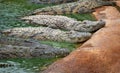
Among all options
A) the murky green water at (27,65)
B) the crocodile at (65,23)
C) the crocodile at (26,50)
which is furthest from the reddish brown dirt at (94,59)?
the crocodile at (65,23)

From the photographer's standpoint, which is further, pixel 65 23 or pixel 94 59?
pixel 65 23

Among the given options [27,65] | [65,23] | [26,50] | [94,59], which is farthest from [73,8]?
[94,59]

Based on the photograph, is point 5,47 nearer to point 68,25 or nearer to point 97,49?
point 97,49

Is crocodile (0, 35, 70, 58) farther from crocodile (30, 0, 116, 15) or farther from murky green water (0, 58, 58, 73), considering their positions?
crocodile (30, 0, 116, 15)

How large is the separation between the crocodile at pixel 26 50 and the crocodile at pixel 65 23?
10.1 ft

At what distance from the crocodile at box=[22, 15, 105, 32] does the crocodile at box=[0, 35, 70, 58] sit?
3089 mm

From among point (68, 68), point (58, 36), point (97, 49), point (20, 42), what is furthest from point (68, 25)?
point (68, 68)

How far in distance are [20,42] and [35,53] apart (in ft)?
3.00

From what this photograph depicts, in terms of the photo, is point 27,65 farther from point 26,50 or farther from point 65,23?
point 65,23

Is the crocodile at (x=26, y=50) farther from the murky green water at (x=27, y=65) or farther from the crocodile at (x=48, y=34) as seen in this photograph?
the crocodile at (x=48, y=34)

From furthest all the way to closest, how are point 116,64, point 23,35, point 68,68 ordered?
point 23,35 → point 116,64 → point 68,68

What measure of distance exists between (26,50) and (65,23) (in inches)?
187

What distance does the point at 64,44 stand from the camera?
12.0m

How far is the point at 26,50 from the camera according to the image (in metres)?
10.4
